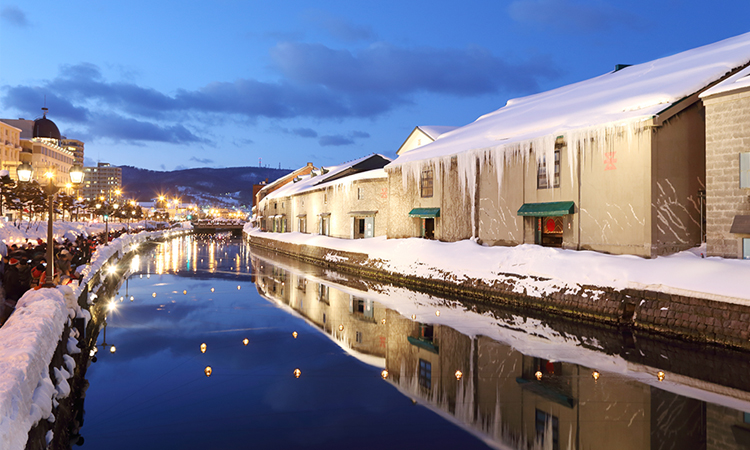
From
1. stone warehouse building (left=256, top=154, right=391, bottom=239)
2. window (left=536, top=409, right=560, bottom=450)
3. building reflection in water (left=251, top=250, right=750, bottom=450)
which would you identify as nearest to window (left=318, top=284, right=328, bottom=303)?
building reflection in water (left=251, top=250, right=750, bottom=450)

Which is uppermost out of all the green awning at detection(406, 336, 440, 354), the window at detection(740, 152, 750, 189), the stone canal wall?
the window at detection(740, 152, 750, 189)

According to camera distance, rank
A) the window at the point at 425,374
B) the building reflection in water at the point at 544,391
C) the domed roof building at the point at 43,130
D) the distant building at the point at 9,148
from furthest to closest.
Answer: the domed roof building at the point at 43,130 → the distant building at the point at 9,148 → the window at the point at 425,374 → the building reflection in water at the point at 544,391

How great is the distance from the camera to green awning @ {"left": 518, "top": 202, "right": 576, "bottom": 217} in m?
19.6

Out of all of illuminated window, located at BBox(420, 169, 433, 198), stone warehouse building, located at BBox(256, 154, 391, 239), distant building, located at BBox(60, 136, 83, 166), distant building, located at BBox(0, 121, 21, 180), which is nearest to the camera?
illuminated window, located at BBox(420, 169, 433, 198)

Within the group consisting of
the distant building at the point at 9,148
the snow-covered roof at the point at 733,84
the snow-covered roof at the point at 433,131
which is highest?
the distant building at the point at 9,148

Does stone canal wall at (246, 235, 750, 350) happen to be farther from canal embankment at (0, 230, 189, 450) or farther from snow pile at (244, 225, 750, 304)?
canal embankment at (0, 230, 189, 450)

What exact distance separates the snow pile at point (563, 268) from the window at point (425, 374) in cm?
748

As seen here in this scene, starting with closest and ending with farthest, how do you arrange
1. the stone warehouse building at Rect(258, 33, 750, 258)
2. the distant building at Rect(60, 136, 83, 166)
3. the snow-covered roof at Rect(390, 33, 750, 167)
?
the stone warehouse building at Rect(258, 33, 750, 258) → the snow-covered roof at Rect(390, 33, 750, 167) → the distant building at Rect(60, 136, 83, 166)

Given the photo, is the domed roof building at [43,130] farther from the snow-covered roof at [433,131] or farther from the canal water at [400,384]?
the canal water at [400,384]

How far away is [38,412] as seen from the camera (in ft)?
19.3

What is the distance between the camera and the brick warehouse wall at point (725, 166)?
47.6 feet

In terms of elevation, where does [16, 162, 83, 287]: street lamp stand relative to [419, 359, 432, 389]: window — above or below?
above

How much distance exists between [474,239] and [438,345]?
530 inches

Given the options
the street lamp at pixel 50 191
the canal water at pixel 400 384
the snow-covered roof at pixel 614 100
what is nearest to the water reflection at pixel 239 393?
the canal water at pixel 400 384
